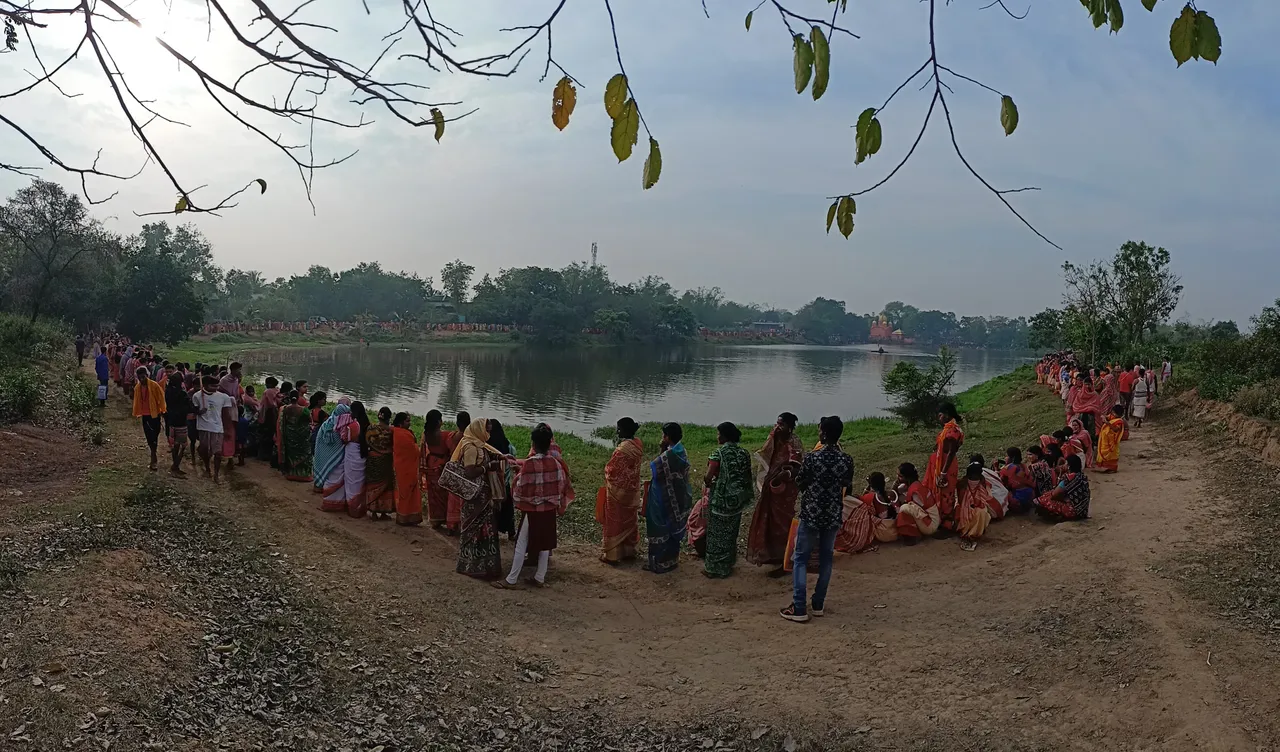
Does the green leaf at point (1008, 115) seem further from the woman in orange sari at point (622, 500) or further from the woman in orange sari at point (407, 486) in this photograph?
the woman in orange sari at point (407, 486)

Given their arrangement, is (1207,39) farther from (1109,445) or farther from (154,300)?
(154,300)

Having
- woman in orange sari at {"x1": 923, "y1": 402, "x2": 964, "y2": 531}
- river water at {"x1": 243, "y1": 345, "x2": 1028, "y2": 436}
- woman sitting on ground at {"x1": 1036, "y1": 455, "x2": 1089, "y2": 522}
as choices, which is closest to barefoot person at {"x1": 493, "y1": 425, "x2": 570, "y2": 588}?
woman in orange sari at {"x1": 923, "y1": 402, "x2": 964, "y2": 531}

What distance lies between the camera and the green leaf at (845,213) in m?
2.24

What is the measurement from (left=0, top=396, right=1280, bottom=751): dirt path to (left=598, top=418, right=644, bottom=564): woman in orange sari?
0.86ft

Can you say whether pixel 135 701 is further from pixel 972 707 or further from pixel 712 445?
pixel 712 445

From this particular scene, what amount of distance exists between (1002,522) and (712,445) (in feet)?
35.6

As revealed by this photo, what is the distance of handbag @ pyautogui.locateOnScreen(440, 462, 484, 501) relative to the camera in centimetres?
623

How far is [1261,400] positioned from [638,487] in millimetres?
9997

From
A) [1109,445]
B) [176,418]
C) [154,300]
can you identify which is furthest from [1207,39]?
[154,300]

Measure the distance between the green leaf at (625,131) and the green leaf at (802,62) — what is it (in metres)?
0.49

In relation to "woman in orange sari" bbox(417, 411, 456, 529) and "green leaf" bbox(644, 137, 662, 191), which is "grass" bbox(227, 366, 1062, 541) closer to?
"woman in orange sari" bbox(417, 411, 456, 529)

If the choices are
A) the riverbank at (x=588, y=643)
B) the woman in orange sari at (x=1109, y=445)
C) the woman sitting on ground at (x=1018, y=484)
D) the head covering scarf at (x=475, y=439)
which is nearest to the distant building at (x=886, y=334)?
the woman in orange sari at (x=1109, y=445)

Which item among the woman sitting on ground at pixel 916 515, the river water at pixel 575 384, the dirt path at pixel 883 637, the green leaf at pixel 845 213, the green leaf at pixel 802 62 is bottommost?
the river water at pixel 575 384

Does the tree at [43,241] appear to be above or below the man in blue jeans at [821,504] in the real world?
above
